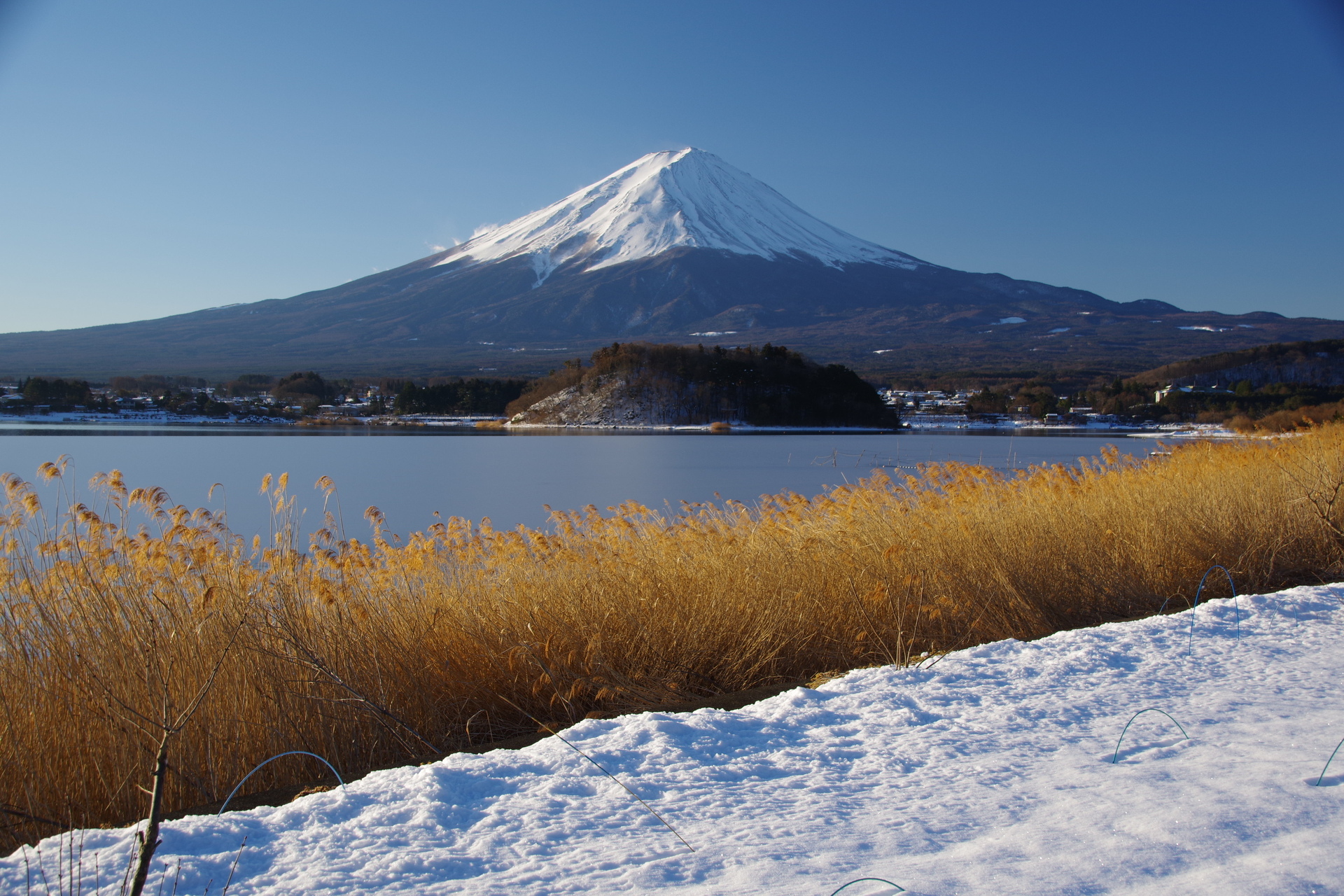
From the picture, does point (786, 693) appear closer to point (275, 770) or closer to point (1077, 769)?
point (1077, 769)

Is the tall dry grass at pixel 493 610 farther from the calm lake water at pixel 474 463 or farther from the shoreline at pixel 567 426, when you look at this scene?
the shoreline at pixel 567 426

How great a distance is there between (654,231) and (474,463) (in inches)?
6423

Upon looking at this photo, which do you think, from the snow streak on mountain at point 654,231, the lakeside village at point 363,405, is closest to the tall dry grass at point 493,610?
the lakeside village at point 363,405

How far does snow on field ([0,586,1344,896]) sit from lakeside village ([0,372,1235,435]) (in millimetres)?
44420

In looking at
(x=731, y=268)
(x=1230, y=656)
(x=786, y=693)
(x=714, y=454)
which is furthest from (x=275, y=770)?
(x=731, y=268)

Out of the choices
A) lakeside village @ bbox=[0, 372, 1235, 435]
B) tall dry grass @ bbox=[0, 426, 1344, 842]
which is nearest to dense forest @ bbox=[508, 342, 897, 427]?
lakeside village @ bbox=[0, 372, 1235, 435]

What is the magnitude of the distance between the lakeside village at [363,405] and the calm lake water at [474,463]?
1192 cm

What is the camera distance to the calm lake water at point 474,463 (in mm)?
14117

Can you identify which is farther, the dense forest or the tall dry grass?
the dense forest

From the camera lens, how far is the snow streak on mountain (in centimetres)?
17312

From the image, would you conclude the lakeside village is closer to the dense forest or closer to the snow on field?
the dense forest

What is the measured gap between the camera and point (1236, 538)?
19.6ft

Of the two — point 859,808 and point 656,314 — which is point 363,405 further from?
point 656,314

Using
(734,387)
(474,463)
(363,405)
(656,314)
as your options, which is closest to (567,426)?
(734,387)
